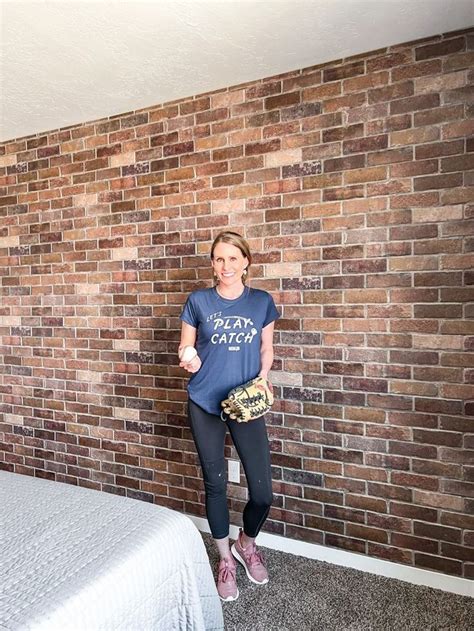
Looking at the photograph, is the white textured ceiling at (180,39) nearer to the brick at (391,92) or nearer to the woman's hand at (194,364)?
the brick at (391,92)

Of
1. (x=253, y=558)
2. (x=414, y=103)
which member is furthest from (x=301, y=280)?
(x=253, y=558)

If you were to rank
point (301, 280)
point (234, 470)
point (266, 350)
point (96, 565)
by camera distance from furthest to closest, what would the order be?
point (234, 470) < point (301, 280) < point (266, 350) < point (96, 565)

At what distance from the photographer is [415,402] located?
2.11 meters

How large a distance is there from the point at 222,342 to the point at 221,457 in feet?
1.79

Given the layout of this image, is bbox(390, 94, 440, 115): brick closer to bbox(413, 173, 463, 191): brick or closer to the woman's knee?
bbox(413, 173, 463, 191): brick

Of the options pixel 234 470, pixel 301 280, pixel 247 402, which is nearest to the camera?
pixel 247 402

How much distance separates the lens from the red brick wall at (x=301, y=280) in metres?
2.05

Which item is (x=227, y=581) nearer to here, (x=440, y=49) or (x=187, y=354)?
(x=187, y=354)

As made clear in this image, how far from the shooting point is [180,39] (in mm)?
2021

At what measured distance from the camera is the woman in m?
2.05

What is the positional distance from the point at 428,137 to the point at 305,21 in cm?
74

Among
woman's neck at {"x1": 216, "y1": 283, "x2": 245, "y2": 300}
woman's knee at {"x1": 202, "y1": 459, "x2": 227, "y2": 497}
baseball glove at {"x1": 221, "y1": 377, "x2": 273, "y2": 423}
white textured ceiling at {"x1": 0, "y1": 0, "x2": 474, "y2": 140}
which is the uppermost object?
white textured ceiling at {"x1": 0, "y1": 0, "x2": 474, "y2": 140}

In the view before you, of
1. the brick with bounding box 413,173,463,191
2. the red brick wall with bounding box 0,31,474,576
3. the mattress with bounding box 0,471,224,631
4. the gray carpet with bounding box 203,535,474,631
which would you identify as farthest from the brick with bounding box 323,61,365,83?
the gray carpet with bounding box 203,535,474,631

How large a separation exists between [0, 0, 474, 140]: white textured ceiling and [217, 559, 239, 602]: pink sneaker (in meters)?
2.41
